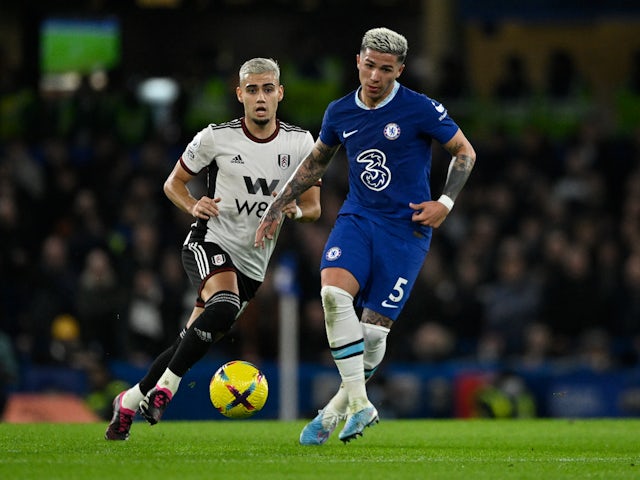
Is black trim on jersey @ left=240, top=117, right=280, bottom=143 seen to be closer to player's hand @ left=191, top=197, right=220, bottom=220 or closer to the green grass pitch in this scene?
player's hand @ left=191, top=197, right=220, bottom=220

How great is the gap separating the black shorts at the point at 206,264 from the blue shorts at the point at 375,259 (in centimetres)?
77

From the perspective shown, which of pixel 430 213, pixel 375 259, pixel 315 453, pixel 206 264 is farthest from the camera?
pixel 206 264

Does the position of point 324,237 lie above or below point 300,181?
below

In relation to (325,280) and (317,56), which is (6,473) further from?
(317,56)

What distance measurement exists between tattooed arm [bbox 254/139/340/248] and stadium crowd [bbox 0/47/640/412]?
7.09 meters

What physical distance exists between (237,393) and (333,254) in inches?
44.4

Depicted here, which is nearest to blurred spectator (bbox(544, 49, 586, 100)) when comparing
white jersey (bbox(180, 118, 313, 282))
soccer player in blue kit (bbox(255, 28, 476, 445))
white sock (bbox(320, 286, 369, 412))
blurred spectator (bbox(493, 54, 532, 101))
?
blurred spectator (bbox(493, 54, 532, 101))

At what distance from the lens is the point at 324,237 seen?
1777 cm

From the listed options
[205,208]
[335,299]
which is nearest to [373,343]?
[335,299]

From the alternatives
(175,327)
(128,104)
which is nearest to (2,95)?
(128,104)

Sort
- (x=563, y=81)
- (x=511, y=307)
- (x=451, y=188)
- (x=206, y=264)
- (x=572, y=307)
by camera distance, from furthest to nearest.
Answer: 1. (x=563, y=81)
2. (x=511, y=307)
3. (x=572, y=307)
4. (x=206, y=264)
5. (x=451, y=188)

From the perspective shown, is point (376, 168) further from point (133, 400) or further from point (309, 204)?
point (133, 400)

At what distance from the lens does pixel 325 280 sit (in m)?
8.84

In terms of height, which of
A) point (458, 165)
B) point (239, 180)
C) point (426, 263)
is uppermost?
point (458, 165)
